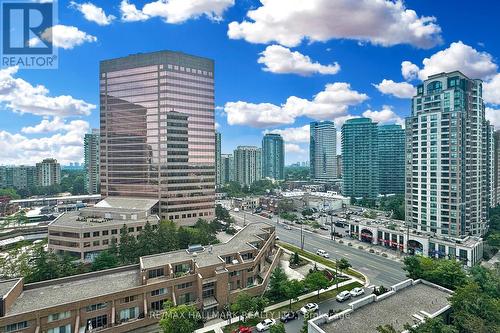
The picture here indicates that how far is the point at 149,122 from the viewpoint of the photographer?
9575 centimetres

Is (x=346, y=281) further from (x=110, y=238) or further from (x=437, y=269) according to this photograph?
(x=110, y=238)

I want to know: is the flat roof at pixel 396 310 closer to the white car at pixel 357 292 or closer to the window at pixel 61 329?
the white car at pixel 357 292

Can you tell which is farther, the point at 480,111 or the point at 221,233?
the point at 221,233

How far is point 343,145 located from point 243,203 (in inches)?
2646

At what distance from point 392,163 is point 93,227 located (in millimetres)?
148156

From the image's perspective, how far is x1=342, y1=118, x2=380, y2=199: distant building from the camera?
521 feet

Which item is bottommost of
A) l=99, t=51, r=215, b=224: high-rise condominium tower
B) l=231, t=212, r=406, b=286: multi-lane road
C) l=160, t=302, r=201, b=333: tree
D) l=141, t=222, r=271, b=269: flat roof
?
l=231, t=212, r=406, b=286: multi-lane road

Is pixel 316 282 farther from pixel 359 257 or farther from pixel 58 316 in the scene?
pixel 58 316

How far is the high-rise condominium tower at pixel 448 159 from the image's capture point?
7700cm

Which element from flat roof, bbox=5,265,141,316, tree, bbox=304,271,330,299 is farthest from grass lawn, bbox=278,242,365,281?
flat roof, bbox=5,265,141,316

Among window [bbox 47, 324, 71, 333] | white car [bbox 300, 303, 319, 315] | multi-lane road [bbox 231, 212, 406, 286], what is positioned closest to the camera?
window [bbox 47, 324, 71, 333]

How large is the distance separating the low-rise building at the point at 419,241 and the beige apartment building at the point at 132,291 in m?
42.1

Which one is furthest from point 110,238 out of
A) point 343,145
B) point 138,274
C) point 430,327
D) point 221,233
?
point 343,145

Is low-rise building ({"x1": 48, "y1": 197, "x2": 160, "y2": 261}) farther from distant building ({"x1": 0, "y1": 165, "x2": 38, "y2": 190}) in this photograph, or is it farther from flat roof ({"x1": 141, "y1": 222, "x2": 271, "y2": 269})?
distant building ({"x1": 0, "y1": 165, "x2": 38, "y2": 190})
